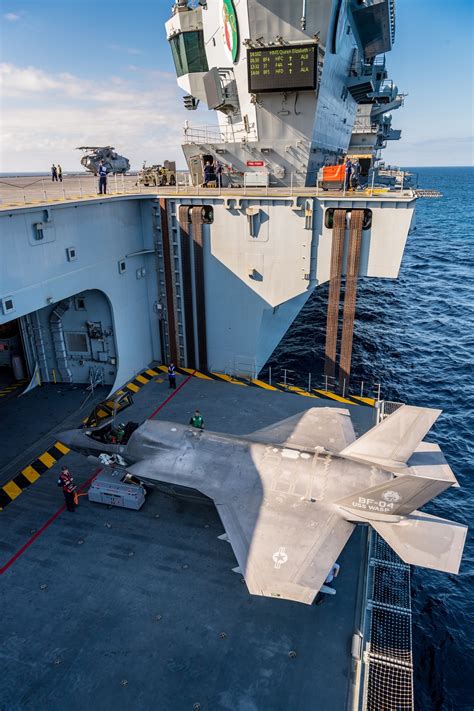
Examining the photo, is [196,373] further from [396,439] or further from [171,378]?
[396,439]

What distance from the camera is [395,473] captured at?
1448 cm

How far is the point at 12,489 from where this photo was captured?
17.4 meters

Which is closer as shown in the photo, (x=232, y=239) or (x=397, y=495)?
(x=397, y=495)

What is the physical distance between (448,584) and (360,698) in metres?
9.52

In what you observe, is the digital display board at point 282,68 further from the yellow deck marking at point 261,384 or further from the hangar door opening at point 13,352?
the hangar door opening at point 13,352

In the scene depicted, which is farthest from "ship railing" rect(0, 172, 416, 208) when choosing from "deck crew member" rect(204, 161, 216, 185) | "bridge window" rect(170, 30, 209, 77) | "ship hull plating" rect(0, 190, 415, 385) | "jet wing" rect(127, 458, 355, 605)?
"jet wing" rect(127, 458, 355, 605)

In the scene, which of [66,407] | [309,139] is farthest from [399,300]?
[66,407]

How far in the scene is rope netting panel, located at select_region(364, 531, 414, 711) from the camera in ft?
34.0

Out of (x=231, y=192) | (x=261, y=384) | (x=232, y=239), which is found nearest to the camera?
(x=232, y=239)

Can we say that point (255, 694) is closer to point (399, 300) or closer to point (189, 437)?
point (189, 437)

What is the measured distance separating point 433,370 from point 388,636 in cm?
2498

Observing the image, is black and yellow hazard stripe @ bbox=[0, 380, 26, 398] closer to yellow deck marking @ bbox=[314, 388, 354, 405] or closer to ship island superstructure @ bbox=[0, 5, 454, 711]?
ship island superstructure @ bbox=[0, 5, 454, 711]

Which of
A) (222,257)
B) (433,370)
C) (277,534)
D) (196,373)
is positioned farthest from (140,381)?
(433,370)

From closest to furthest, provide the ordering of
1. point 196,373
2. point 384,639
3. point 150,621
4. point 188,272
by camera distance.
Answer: point 384,639, point 150,621, point 188,272, point 196,373
